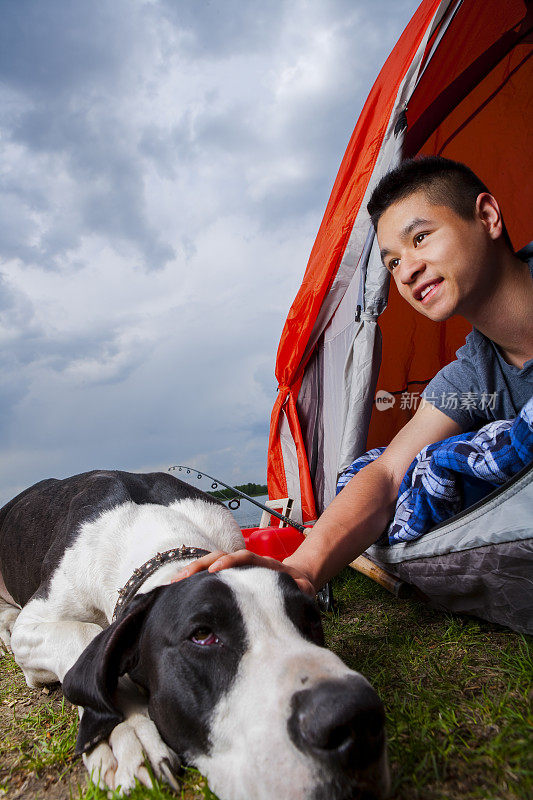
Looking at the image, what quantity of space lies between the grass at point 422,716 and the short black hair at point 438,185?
157cm

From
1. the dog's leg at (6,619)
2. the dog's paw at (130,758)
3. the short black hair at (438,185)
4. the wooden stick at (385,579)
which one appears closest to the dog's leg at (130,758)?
the dog's paw at (130,758)

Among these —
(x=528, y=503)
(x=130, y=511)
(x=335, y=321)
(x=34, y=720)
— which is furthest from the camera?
(x=335, y=321)

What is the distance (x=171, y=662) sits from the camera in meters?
1.19

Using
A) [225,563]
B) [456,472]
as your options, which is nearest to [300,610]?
[225,563]

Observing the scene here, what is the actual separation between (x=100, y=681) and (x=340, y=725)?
61 centimetres

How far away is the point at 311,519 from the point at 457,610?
1.74 metres

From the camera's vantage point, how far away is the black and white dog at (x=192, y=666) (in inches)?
34.8

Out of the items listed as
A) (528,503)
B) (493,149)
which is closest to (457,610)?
(528,503)

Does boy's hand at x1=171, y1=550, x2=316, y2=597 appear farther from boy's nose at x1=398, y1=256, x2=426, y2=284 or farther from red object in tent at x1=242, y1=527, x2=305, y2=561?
red object in tent at x1=242, y1=527, x2=305, y2=561

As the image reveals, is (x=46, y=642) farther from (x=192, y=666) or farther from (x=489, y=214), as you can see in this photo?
(x=489, y=214)

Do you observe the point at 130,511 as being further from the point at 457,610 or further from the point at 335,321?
the point at 335,321

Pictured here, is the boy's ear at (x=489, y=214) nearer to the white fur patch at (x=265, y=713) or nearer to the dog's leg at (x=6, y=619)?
the white fur patch at (x=265, y=713)

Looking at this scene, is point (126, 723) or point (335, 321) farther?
point (335, 321)

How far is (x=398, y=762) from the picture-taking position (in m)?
1.05
